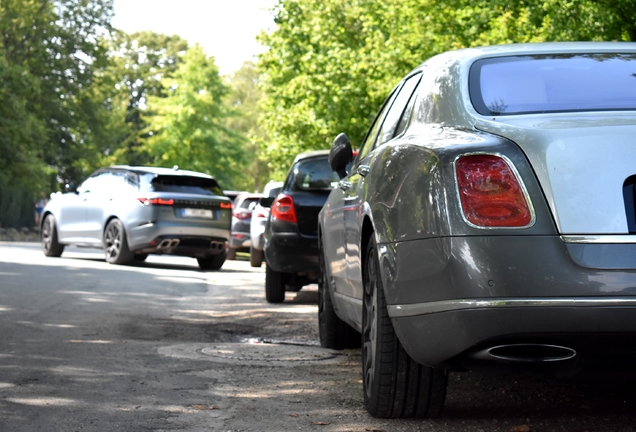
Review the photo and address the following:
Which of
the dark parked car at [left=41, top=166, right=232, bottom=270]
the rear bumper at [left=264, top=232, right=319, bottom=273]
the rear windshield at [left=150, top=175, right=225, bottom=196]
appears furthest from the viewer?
the rear windshield at [left=150, top=175, right=225, bottom=196]

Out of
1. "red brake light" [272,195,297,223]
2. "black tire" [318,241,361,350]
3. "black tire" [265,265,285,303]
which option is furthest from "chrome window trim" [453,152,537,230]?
"black tire" [265,265,285,303]

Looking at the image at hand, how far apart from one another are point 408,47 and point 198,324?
18.2 metres

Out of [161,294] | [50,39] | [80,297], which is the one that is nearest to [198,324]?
[80,297]

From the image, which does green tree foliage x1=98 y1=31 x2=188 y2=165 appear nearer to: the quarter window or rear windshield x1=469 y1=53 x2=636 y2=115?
the quarter window

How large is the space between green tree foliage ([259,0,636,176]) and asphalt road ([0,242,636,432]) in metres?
10.8

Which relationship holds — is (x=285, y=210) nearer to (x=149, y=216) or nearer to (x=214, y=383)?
(x=214, y=383)

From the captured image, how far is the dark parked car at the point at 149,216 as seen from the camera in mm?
18641

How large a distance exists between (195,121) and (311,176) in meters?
55.2

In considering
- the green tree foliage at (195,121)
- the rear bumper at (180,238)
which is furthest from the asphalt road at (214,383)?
the green tree foliage at (195,121)

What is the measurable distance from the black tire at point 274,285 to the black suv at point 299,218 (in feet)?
A: 0.27

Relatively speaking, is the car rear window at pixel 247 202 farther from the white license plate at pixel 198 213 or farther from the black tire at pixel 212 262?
the white license plate at pixel 198 213

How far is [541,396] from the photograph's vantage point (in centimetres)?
588

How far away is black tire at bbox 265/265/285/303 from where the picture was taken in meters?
12.6

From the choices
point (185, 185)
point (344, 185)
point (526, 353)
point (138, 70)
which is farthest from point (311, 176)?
point (138, 70)
